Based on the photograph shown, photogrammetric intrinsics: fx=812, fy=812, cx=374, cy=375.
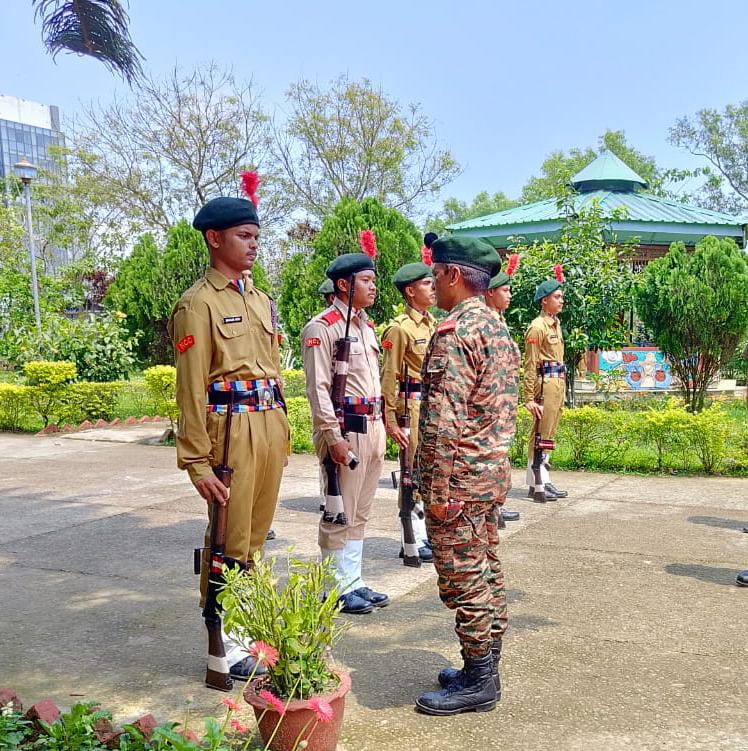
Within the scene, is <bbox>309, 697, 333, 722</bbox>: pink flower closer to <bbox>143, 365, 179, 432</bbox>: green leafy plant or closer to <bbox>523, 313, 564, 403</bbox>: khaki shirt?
<bbox>523, 313, 564, 403</bbox>: khaki shirt

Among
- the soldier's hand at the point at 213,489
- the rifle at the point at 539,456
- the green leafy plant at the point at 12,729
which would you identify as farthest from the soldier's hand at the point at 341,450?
the rifle at the point at 539,456

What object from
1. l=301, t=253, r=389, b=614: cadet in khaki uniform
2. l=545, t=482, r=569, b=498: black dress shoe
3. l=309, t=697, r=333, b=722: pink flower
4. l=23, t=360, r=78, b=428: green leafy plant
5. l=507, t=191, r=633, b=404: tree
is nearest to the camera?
l=309, t=697, r=333, b=722: pink flower

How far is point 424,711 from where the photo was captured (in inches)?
126

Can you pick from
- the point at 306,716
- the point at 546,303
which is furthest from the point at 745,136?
the point at 306,716

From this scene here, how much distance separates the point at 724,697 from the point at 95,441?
968cm

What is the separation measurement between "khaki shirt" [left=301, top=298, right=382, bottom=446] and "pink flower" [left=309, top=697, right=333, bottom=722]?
1.73 m

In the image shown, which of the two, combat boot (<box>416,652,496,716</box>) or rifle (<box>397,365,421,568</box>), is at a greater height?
rifle (<box>397,365,421,568</box>)

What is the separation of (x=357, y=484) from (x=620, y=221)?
37.7 feet

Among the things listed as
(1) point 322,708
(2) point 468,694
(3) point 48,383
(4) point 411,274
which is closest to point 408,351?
(4) point 411,274

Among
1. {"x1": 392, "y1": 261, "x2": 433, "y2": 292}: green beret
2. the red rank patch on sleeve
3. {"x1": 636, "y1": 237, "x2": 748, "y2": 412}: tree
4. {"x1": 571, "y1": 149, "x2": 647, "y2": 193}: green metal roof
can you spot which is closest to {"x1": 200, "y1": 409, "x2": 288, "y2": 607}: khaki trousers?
the red rank patch on sleeve

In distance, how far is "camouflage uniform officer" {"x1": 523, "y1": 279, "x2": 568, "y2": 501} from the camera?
7137 millimetres

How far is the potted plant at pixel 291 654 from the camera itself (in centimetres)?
276

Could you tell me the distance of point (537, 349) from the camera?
7.16m

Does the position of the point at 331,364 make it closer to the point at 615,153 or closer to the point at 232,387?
the point at 232,387
